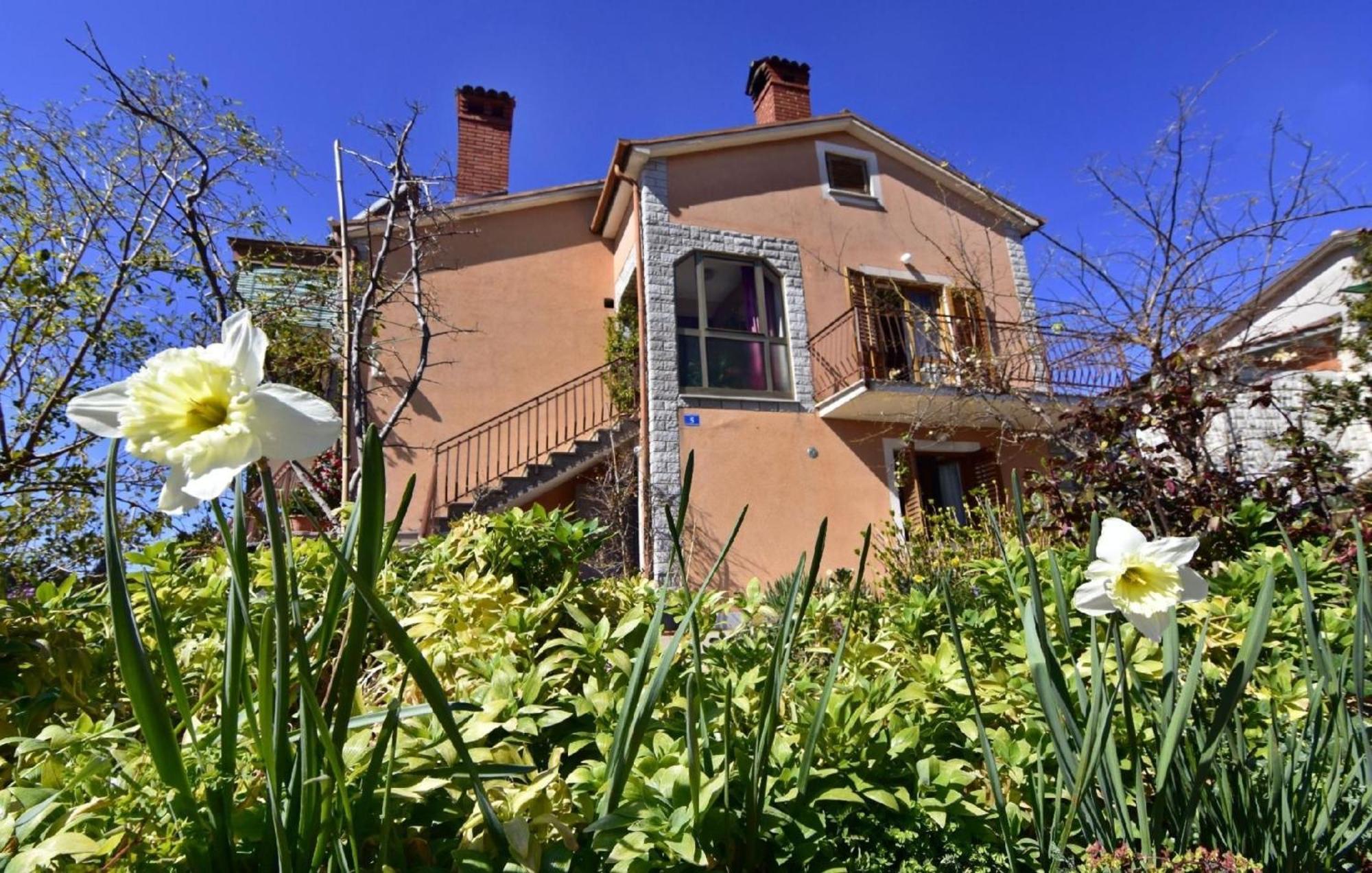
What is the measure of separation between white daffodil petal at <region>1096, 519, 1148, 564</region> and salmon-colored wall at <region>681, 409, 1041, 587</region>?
283 inches

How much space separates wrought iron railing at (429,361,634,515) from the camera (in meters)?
A: 9.16

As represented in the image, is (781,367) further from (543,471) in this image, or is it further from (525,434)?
(525,434)

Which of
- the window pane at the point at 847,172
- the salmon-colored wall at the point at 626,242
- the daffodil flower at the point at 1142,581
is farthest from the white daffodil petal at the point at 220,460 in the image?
the window pane at the point at 847,172

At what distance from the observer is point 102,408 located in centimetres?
77

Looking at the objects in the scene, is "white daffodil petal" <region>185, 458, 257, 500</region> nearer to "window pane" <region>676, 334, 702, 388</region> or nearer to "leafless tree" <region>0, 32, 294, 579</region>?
"leafless tree" <region>0, 32, 294, 579</region>

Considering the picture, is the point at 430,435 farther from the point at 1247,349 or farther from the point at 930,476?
the point at 1247,349

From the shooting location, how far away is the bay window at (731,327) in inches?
372

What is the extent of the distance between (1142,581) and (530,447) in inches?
359

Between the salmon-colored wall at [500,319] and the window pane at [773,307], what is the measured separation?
2.66 metres

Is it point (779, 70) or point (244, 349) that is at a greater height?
point (779, 70)

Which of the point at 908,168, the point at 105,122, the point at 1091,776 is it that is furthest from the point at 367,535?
the point at 908,168

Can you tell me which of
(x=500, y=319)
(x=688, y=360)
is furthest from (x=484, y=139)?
(x=688, y=360)

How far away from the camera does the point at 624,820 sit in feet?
3.11

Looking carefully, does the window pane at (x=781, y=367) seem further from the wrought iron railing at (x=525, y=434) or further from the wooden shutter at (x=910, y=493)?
the wrought iron railing at (x=525, y=434)
